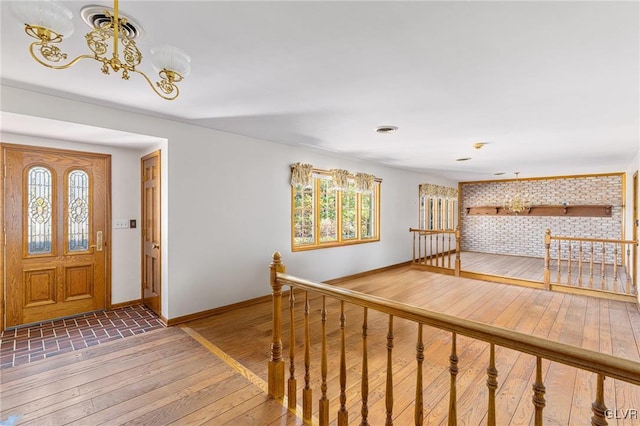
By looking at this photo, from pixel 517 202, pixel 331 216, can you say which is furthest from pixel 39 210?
pixel 517 202

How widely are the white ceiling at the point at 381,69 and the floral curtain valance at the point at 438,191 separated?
3821mm

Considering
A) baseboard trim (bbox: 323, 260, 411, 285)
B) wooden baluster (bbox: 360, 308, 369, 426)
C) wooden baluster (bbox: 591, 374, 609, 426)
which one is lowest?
baseboard trim (bbox: 323, 260, 411, 285)

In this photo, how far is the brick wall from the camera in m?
7.51

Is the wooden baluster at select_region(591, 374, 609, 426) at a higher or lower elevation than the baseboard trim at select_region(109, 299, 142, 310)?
higher

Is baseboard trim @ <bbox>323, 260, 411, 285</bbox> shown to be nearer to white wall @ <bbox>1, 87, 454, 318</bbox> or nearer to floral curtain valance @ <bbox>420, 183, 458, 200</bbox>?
white wall @ <bbox>1, 87, 454, 318</bbox>

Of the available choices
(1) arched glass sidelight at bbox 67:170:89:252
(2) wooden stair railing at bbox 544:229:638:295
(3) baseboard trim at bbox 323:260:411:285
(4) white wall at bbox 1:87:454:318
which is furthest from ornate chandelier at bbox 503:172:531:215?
(1) arched glass sidelight at bbox 67:170:89:252

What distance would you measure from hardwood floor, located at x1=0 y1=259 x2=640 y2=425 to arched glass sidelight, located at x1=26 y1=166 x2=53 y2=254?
1492 millimetres

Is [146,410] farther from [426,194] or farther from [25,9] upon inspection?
[426,194]

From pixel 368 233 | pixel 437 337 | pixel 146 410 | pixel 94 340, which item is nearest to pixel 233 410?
pixel 146 410

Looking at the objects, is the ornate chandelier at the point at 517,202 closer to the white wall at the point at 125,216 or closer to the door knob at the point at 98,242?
the white wall at the point at 125,216

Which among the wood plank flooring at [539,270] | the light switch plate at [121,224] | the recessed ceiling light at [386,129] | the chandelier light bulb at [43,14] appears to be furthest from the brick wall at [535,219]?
the chandelier light bulb at [43,14]

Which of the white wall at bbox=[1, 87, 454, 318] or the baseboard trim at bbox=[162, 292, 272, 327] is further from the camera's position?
the baseboard trim at bbox=[162, 292, 272, 327]

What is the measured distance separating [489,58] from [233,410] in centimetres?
293

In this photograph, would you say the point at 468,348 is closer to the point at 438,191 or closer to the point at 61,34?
the point at 61,34
